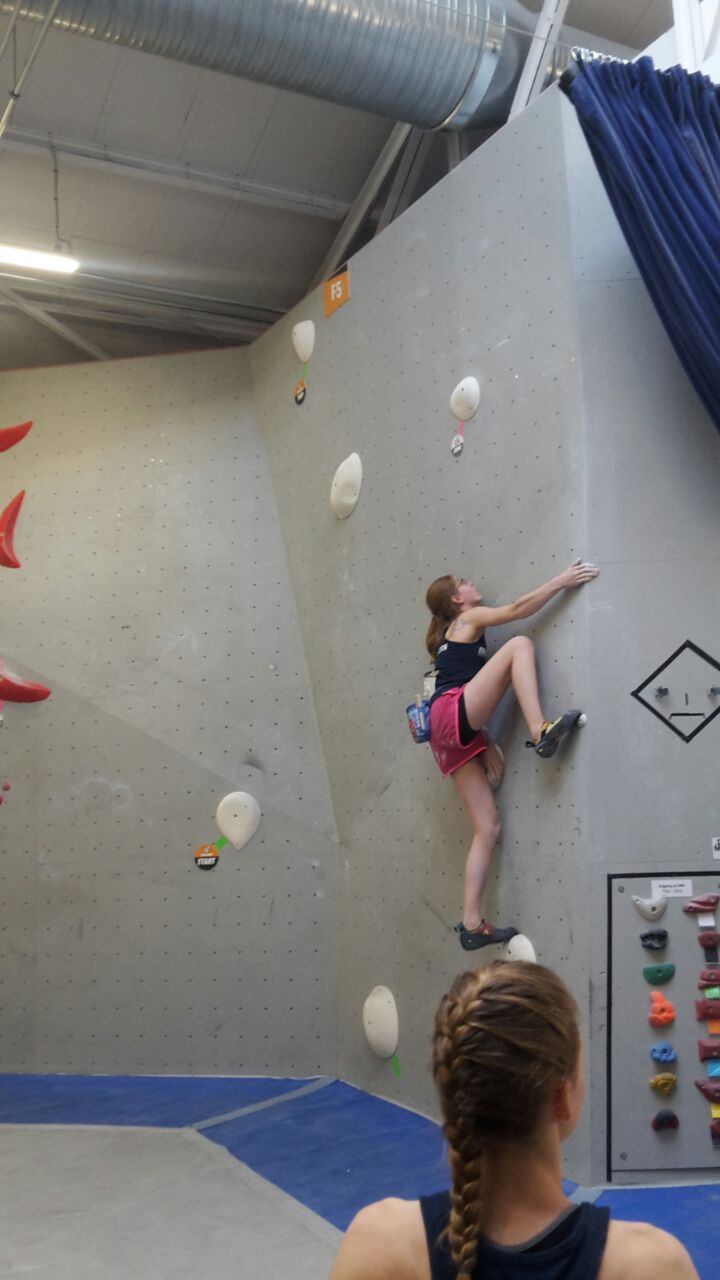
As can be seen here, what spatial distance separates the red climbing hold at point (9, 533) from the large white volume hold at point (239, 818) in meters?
1.56

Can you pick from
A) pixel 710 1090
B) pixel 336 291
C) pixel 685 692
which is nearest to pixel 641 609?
pixel 685 692

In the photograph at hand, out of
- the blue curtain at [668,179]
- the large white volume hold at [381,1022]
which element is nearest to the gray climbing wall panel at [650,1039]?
the large white volume hold at [381,1022]

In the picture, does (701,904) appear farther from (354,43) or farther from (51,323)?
(51,323)

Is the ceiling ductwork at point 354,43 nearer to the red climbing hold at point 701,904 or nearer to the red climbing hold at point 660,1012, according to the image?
the red climbing hold at point 701,904

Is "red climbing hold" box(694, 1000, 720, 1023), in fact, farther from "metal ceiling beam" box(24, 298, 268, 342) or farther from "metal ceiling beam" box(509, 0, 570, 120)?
"metal ceiling beam" box(24, 298, 268, 342)

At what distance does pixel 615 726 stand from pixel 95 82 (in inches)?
141

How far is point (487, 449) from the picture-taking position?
417 cm

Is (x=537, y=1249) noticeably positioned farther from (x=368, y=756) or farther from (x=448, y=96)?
(x=448, y=96)

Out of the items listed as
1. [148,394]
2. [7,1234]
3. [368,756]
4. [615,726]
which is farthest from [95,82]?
[7,1234]

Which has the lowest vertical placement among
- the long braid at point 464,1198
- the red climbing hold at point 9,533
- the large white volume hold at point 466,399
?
the long braid at point 464,1198

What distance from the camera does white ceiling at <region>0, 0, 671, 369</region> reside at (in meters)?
4.95

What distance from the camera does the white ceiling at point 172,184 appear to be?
4.95m

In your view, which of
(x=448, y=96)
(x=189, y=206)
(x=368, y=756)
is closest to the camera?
(x=448, y=96)

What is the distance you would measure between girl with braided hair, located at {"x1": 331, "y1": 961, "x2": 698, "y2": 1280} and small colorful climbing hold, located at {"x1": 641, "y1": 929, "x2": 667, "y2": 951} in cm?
258
